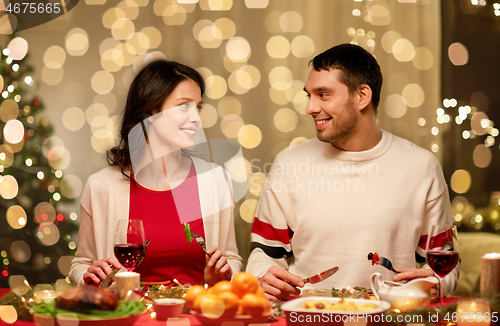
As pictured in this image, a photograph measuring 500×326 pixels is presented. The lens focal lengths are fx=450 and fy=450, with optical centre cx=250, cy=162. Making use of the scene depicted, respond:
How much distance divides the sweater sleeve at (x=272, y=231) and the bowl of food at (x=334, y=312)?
2.63 ft

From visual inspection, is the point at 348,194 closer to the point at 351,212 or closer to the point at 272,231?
the point at 351,212

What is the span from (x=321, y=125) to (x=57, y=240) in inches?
64.7

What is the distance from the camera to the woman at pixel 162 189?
1780mm

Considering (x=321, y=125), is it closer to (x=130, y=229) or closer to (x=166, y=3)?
(x=130, y=229)

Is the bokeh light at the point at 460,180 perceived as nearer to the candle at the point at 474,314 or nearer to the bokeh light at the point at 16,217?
the candle at the point at 474,314

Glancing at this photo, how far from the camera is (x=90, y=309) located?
35.9 inches

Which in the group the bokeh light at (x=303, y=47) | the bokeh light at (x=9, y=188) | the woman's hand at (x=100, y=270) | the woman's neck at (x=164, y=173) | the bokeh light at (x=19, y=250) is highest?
the bokeh light at (x=303, y=47)

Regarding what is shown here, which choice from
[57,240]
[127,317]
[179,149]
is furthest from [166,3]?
[127,317]

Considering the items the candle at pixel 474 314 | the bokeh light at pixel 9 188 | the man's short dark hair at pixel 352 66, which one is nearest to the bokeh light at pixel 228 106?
the man's short dark hair at pixel 352 66

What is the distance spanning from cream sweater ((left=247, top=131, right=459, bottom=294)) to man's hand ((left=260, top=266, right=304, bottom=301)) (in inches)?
12.5

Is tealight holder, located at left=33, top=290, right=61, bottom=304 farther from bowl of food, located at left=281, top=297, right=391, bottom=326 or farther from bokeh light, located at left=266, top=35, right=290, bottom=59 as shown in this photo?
bokeh light, located at left=266, top=35, right=290, bottom=59

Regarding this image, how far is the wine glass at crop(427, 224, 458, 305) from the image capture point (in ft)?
3.52

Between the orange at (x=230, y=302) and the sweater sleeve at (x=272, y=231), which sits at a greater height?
the orange at (x=230, y=302)

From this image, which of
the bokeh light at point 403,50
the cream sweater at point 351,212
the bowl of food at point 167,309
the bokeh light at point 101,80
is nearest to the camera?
the bowl of food at point 167,309
